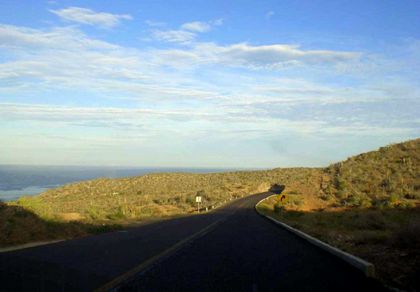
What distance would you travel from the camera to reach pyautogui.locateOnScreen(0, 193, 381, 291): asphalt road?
9383mm

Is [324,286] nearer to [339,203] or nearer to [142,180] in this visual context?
[339,203]

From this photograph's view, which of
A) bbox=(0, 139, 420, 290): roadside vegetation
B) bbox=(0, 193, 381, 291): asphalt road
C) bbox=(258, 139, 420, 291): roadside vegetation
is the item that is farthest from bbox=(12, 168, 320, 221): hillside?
bbox=(0, 193, 381, 291): asphalt road

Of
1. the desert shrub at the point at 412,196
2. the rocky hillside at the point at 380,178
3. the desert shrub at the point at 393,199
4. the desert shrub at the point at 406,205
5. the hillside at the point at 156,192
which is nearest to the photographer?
the desert shrub at the point at 406,205

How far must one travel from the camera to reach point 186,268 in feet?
38.4

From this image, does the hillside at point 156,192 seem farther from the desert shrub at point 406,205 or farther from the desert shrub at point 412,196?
the desert shrub at point 412,196

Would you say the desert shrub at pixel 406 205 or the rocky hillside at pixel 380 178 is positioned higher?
the rocky hillside at pixel 380 178

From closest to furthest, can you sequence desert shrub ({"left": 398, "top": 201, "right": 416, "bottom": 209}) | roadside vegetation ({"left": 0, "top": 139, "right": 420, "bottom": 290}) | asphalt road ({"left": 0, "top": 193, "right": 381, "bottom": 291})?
asphalt road ({"left": 0, "top": 193, "right": 381, "bottom": 291}) < roadside vegetation ({"left": 0, "top": 139, "right": 420, "bottom": 290}) < desert shrub ({"left": 398, "top": 201, "right": 416, "bottom": 209})

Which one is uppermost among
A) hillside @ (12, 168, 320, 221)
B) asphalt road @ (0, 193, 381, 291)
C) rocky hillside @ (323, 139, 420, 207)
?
rocky hillside @ (323, 139, 420, 207)

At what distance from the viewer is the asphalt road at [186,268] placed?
30.8ft

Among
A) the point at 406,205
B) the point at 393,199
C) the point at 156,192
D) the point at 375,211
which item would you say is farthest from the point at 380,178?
the point at 156,192

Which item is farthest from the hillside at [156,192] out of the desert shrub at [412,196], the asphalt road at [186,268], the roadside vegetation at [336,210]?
the asphalt road at [186,268]

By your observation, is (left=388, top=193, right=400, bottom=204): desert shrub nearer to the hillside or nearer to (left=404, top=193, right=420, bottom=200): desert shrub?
(left=404, top=193, right=420, bottom=200): desert shrub

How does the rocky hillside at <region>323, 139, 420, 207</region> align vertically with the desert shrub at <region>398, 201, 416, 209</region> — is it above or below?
above

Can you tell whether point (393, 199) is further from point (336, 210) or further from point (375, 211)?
point (375, 211)
